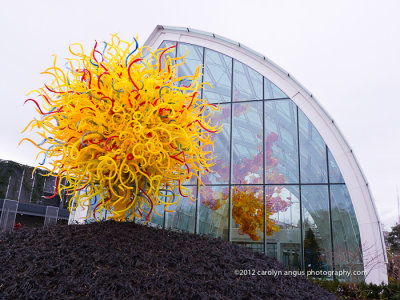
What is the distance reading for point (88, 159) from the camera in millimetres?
4996

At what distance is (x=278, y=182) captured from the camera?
342 inches

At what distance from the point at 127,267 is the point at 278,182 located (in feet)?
17.7

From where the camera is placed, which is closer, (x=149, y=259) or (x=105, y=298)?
(x=105, y=298)

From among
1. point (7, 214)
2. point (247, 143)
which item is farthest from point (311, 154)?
point (7, 214)

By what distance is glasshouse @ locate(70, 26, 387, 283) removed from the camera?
8070mm

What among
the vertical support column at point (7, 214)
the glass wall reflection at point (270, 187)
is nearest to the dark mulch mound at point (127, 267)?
the glass wall reflection at point (270, 187)

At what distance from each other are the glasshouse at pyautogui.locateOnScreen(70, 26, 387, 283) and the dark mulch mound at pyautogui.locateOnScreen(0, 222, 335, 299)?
2.96 meters

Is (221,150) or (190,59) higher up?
(190,59)

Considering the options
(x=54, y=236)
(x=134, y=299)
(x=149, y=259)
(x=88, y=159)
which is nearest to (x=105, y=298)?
(x=134, y=299)

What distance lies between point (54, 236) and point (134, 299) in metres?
2.00

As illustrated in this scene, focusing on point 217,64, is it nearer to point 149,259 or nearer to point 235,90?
point 235,90

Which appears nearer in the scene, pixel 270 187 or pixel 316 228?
pixel 316 228

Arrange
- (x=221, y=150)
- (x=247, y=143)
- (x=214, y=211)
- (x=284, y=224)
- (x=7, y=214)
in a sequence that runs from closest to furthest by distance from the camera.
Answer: (x=284, y=224)
(x=214, y=211)
(x=247, y=143)
(x=221, y=150)
(x=7, y=214)

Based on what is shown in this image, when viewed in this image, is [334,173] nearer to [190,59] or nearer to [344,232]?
[344,232]
